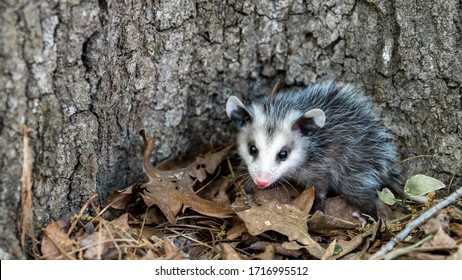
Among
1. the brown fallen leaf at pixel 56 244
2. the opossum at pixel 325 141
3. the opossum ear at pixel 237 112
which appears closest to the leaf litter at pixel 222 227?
the brown fallen leaf at pixel 56 244

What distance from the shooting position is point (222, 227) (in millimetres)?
2668

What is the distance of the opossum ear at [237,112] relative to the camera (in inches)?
116

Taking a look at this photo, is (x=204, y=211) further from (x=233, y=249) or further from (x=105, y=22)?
(x=105, y=22)

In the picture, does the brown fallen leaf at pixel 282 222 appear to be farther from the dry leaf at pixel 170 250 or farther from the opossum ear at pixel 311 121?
the opossum ear at pixel 311 121

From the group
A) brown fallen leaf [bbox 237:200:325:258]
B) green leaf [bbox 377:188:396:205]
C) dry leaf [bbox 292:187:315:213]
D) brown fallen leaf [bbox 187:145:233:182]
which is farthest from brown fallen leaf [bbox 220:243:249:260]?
green leaf [bbox 377:188:396:205]

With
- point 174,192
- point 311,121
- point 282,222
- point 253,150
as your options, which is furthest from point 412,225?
point 174,192

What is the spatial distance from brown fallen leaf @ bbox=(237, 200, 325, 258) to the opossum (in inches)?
10.6

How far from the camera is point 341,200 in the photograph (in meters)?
3.02

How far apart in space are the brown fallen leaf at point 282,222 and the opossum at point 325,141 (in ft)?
0.89

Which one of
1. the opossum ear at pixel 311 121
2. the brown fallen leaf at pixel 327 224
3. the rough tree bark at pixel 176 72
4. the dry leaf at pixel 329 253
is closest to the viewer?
the rough tree bark at pixel 176 72

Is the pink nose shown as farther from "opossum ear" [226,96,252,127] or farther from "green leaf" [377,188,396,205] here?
"green leaf" [377,188,396,205]

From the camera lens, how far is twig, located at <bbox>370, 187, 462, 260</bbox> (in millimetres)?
2287

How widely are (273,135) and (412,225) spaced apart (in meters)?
0.87

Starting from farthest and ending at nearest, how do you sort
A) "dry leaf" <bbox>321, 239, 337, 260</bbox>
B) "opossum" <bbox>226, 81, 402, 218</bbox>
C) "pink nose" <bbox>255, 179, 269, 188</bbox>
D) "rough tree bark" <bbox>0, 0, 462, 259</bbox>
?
"opossum" <bbox>226, 81, 402, 218</bbox>
"pink nose" <bbox>255, 179, 269, 188</bbox>
"dry leaf" <bbox>321, 239, 337, 260</bbox>
"rough tree bark" <bbox>0, 0, 462, 259</bbox>
